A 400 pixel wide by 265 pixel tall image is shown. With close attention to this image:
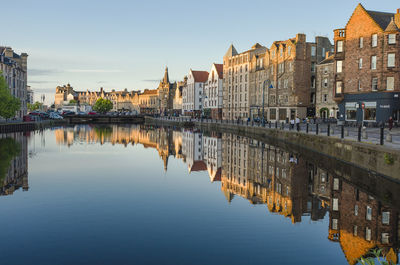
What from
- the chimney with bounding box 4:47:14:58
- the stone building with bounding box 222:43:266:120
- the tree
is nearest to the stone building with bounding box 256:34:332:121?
the stone building with bounding box 222:43:266:120

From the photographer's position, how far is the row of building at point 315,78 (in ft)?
155

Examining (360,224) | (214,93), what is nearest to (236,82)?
(214,93)

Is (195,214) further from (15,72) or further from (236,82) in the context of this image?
(15,72)

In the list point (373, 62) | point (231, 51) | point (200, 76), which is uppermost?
point (231, 51)

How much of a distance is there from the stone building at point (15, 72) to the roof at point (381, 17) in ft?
274

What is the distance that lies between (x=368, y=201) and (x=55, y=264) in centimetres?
1420

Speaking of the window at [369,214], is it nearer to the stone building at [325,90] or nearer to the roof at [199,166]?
the roof at [199,166]

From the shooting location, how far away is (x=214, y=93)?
116562 mm

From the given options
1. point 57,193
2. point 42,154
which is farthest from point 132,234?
point 42,154

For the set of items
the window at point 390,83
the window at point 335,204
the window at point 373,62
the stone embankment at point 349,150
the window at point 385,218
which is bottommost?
the window at point 335,204

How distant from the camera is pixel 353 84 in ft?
172

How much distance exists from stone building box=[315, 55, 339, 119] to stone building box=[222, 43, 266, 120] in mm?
26786

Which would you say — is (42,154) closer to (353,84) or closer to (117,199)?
(117,199)

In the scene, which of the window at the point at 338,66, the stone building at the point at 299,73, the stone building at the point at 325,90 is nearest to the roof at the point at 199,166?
the window at the point at 338,66
